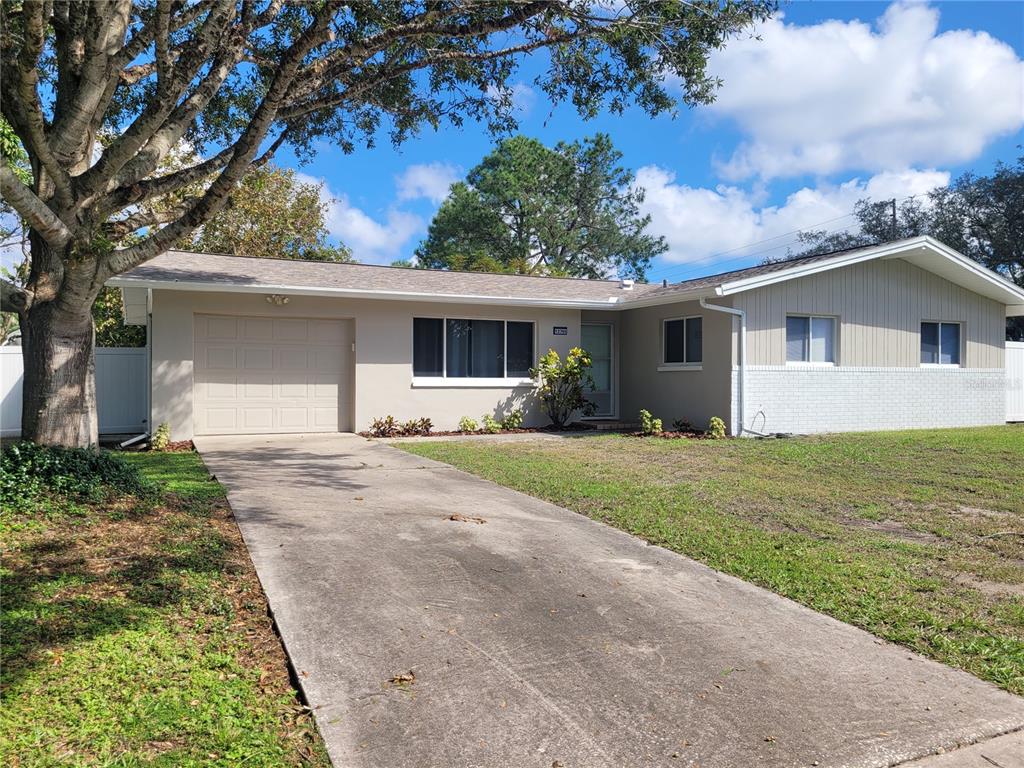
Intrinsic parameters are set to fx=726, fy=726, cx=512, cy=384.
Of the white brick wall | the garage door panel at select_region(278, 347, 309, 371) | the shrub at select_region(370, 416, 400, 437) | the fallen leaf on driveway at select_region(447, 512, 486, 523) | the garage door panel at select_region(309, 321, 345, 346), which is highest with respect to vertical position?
the garage door panel at select_region(309, 321, 345, 346)

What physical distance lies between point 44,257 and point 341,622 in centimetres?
519

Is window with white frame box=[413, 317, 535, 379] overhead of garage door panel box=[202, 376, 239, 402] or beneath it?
overhead

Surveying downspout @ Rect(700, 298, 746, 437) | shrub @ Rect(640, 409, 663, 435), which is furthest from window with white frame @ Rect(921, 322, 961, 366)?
shrub @ Rect(640, 409, 663, 435)

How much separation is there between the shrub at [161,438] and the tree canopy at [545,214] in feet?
79.6

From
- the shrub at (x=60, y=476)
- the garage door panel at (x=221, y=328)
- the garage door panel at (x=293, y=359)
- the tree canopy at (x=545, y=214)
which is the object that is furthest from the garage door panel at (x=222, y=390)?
the tree canopy at (x=545, y=214)

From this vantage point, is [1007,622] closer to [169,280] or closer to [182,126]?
[182,126]

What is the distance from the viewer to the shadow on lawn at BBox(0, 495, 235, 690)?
12.2 feet

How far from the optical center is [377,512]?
6.96m

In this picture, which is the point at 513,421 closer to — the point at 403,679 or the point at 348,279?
the point at 348,279

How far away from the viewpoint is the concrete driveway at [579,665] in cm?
298

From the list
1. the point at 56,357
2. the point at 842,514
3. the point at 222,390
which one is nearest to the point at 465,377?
the point at 222,390

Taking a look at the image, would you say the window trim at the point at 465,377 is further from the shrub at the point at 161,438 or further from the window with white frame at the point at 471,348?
the shrub at the point at 161,438

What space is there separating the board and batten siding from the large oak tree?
5487 millimetres

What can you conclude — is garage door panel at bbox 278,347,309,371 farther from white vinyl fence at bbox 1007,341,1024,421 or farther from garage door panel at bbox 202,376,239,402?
white vinyl fence at bbox 1007,341,1024,421
